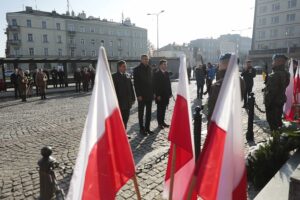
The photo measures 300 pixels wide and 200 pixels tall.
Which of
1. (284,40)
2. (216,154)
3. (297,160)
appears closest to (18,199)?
(216,154)

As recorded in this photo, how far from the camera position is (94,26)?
73.2 m

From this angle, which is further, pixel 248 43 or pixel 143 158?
pixel 248 43

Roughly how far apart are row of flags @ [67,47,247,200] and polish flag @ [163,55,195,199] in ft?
1.30

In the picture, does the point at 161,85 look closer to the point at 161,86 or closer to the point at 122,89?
the point at 161,86

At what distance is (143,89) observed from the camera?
7.08 metres

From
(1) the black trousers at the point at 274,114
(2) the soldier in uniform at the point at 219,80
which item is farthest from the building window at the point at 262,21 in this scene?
(2) the soldier in uniform at the point at 219,80

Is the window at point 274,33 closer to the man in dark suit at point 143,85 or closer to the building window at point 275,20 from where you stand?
the building window at point 275,20

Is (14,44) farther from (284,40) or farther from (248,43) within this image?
(248,43)

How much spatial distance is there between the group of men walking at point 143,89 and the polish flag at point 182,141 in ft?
12.2

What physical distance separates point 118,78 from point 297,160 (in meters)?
4.10

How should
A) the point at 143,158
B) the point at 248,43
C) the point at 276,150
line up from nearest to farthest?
the point at 276,150, the point at 143,158, the point at 248,43

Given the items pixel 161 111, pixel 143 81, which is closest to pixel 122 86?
pixel 143 81

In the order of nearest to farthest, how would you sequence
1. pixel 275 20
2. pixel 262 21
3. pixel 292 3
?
pixel 292 3, pixel 275 20, pixel 262 21

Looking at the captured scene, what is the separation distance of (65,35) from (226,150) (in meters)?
72.0
